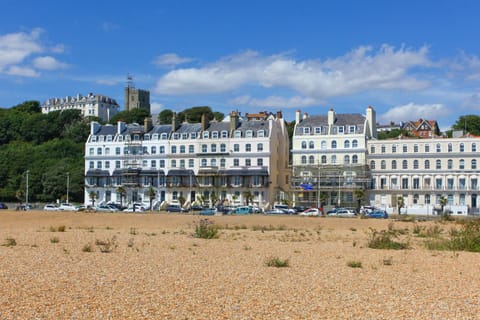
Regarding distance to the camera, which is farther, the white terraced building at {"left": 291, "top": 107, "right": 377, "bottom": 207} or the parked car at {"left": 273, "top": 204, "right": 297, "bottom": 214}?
the white terraced building at {"left": 291, "top": 107, "right": 377, "bottom": 207}

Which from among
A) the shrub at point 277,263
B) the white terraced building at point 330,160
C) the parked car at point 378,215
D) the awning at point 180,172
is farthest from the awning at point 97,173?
the shrub at point 277,263

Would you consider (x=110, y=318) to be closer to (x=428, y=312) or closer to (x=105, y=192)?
(x=428, y=312)

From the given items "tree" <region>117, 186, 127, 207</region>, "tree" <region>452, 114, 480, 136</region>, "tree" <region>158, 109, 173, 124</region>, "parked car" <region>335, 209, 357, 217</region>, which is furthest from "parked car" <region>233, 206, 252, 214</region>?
"tree" <region>158, 109, 173, 124</region>

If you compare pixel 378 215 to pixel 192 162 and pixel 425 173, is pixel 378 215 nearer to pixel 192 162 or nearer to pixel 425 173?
pixel 425 173

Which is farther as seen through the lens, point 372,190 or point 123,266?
point 372,190

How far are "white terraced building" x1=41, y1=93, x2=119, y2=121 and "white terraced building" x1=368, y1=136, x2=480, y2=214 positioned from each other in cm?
11253

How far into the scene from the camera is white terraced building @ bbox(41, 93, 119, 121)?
6983 inches

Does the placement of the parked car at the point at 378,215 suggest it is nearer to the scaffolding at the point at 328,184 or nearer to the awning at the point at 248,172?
the scaffolding at the point at 328,184

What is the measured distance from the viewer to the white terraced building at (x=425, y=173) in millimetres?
71062

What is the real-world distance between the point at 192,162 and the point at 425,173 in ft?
98.3

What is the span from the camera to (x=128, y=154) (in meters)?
84.2

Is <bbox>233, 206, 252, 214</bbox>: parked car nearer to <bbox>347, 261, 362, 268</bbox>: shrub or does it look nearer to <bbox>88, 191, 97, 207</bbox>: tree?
<bbox>88, 191, 97, 207</bbox>: tree

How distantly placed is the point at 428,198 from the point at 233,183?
79.2ft

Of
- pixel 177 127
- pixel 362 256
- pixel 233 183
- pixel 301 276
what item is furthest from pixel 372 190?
pixel 301 276
